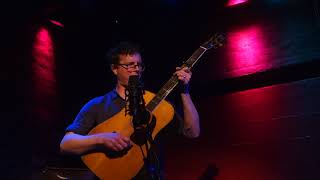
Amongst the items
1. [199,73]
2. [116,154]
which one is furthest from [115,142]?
[199,73]

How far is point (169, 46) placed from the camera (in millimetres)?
4695

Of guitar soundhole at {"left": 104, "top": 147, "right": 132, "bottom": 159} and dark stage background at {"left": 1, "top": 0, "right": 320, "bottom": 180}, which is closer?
guitar soundhole at {"left": 104, "top": 147, "right": 132, "bottom": 159}

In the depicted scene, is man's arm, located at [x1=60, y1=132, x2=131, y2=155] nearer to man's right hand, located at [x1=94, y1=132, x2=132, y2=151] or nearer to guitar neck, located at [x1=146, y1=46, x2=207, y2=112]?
man's right hand, located at [x1=94, y1=132, x2=132, y2=151]

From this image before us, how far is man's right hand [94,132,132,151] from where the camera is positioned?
9.35 ft

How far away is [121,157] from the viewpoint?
2.98m

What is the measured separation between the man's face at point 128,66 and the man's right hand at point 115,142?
0.49 metres

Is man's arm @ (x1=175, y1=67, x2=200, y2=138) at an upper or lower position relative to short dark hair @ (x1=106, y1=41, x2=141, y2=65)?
lower

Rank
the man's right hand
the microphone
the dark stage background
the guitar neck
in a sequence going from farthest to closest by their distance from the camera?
1. the dark stage background
2. the guitar neck
3. the man's right hand
4. the microphone

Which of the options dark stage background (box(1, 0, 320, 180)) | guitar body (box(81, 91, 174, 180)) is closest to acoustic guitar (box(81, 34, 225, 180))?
guitar body (box(81, 91, 174, 180))

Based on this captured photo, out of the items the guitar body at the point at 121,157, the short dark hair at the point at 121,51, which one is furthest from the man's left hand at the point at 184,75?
the short dark hair at the point at 121,51

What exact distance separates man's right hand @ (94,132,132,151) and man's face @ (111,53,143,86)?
49 cm

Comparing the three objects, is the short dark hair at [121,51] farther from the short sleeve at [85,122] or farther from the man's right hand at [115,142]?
the man's right hand at [115,142]

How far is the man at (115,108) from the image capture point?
3.00 metres

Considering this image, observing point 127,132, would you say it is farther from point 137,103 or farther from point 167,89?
point 137,103
